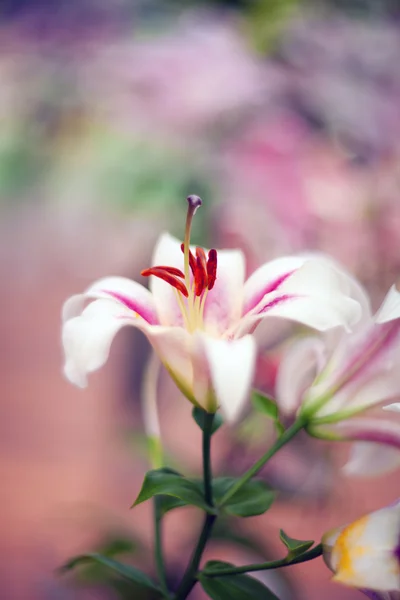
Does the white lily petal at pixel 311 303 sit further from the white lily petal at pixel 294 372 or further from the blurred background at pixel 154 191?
the blurred background at pixel 154 191

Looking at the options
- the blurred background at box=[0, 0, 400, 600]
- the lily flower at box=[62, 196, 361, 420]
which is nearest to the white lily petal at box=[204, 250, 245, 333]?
the lily flower at box=[62, 196, 361, 420]

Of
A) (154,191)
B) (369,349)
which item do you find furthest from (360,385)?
(154,191)

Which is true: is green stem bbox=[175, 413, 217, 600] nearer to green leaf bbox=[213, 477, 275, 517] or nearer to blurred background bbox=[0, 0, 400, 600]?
green leaf bbox=[213, 477, 275, 517]

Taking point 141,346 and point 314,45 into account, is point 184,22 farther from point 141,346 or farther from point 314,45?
point 141,346

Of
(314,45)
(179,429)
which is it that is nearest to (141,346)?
(179,429)

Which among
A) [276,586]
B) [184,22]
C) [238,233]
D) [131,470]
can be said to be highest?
[184,22]
